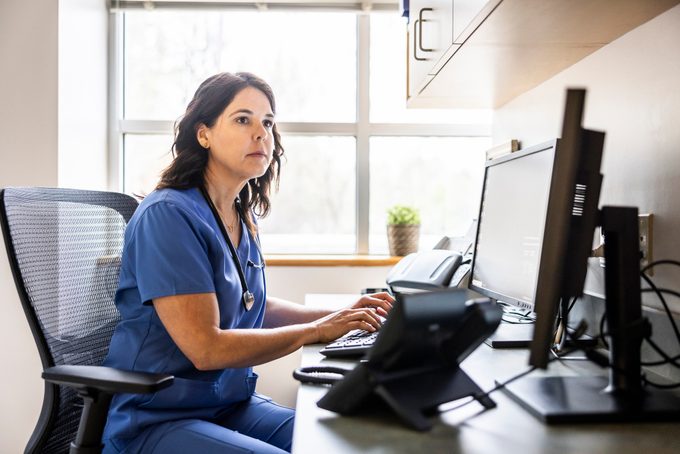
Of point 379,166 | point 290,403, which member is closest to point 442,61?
point 379,166

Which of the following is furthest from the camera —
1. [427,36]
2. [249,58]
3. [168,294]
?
[249,58]

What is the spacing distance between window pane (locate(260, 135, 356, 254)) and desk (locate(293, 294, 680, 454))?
6.55ft

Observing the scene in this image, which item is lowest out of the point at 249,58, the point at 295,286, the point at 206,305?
the point at 295,286

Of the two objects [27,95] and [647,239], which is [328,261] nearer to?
[27,95]

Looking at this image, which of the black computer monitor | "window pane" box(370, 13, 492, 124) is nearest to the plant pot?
"window pane" box(370, 13, 492, 124)

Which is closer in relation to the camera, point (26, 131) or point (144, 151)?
point (26, 131)

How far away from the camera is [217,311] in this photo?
1.10 meters

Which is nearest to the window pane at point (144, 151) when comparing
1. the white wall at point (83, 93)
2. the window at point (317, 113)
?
the window at point (317, 113)

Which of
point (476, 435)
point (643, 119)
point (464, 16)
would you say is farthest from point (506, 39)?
point (476, 435)

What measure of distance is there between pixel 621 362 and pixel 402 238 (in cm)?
183

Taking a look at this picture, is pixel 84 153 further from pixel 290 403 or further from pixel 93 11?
pixel 290 403

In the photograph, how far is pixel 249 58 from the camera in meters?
2.78

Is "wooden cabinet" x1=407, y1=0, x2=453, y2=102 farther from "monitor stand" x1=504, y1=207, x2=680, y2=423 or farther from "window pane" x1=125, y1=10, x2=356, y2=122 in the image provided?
"window pane" x1=125, y1=10, x2=356, y2=122

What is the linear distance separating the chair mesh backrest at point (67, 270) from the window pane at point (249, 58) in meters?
1.57
